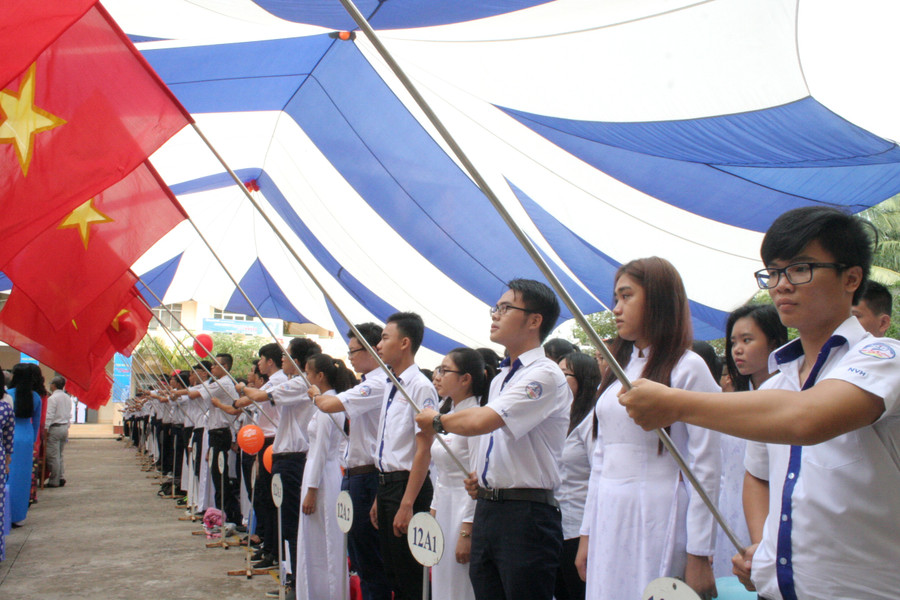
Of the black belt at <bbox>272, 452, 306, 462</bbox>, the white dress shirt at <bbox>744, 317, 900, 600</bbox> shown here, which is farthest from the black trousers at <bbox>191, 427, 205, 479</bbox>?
the white dress shirt at <bbox>744, 317, 900, 600</bbox>

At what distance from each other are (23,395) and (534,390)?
6.23 m

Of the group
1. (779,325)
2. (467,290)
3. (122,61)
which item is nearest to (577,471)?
(779,325)

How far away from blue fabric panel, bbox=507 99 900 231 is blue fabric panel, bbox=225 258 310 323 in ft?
20.7

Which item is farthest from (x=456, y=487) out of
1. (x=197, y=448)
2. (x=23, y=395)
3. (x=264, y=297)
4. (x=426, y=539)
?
(x=264, y=297)

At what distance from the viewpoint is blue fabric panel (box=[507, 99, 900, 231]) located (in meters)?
3.77

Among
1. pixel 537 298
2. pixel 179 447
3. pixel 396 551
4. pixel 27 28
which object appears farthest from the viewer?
pixel 179 447

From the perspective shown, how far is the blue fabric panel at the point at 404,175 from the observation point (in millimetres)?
4930

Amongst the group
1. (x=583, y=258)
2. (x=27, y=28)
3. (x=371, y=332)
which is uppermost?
(x=27, y=28)

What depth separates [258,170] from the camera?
6805 millimetres

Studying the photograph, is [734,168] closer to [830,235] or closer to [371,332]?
[371,332]

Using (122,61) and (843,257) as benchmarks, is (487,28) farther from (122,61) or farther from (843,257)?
(843,257)

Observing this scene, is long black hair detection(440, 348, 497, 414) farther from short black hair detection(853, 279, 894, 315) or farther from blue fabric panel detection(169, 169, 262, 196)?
blue fabric panel detection(169, 169, 262, 196)

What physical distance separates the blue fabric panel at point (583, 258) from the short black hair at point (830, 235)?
12.2 ft

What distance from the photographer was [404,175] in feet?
18.0
